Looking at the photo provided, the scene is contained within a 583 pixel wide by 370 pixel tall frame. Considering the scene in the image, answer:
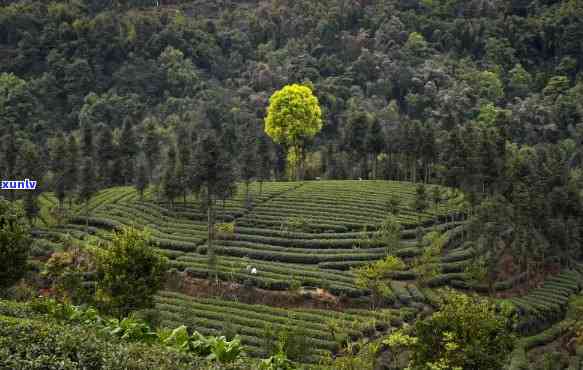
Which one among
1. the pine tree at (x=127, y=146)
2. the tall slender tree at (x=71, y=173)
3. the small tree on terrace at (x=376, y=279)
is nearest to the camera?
the small tree on terrace at (x=376, y=279)

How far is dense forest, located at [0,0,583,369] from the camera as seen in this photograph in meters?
60.1

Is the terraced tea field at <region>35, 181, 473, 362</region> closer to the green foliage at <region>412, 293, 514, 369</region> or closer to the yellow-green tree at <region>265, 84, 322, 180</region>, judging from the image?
the yellow-green tree at <region>265, 84, 322, 180</region>

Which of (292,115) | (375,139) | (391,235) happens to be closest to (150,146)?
(292,115)

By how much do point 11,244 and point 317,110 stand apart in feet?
173

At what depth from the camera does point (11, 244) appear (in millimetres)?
33000

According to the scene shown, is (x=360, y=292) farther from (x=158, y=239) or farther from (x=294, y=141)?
(x=294, y=141)

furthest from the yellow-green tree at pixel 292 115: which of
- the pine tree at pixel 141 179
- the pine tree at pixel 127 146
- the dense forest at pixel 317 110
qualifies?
the pine tree at pixel 141 179

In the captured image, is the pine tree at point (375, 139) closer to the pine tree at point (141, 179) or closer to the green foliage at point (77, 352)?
the pine tree at point (141, 179)

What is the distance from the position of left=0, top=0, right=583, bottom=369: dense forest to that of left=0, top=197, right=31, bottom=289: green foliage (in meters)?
5.38

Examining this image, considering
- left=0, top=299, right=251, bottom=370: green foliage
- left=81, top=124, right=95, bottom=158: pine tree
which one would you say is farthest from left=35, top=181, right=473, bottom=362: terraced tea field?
left=0, top=299, right=251, bottom=370: green foliage

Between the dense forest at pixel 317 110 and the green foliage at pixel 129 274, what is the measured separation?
29.3 inches

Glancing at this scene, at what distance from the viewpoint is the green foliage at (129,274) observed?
34.1 m

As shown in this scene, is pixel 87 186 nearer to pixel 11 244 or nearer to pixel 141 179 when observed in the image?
pixel 141 179

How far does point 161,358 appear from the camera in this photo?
16938 millimetres
